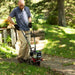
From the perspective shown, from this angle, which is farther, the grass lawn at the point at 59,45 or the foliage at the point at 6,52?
the grass lawn at the point at 59,45

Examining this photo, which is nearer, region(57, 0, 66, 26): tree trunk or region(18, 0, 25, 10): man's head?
region(18, 0, 25, 10): man's head

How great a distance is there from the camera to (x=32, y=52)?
18.7 ft

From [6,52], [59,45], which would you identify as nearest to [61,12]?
[59,45]

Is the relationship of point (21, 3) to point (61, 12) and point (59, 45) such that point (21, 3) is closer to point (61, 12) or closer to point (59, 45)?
point (59, 45)

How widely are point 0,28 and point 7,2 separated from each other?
6.99 m

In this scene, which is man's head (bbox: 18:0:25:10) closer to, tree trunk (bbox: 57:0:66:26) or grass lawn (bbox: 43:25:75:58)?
grass lawn (bbox: 43:25:75:58)

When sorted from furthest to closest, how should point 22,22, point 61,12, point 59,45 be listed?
point 61,12 < point 59,45 < point 22,22

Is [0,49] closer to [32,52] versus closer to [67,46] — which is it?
[32,52]

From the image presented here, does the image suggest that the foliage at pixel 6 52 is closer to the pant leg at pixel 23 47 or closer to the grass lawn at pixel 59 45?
the pant leg at pixel 23 47

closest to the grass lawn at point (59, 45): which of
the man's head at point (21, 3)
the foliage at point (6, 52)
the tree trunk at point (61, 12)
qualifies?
the foliage at point (6, 52)

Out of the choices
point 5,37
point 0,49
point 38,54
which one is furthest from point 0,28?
point 38,54

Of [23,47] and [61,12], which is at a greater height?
[61,12]

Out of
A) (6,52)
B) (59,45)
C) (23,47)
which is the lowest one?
(59,45)

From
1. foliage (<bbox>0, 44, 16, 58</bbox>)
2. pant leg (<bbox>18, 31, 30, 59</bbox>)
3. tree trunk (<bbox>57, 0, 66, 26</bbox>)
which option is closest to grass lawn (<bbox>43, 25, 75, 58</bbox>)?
foliage (<bbox>0, 44, 16, 58</bbox>)
